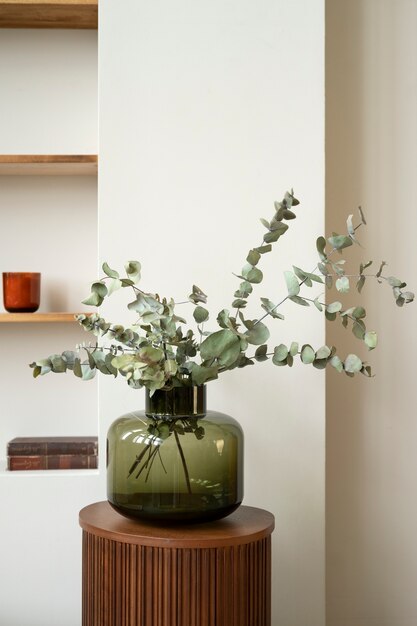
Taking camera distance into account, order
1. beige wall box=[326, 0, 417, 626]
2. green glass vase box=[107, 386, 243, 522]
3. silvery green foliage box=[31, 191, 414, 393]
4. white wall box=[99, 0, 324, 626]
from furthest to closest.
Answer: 1. beige wall box=[326, 0, 417, 626]
2. white wall box=[99, 0, 324, 626]
3. green glass vase box=[107, 386, 243, 522]
4. silvery green foliage box=[31, 191, 414, 393]

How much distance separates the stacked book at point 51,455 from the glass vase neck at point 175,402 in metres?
0.61

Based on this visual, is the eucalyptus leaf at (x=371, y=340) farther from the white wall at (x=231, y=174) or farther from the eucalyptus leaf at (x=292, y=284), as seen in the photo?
the white wall at (x=231, y=174)

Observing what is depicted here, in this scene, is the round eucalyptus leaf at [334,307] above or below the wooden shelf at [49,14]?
below

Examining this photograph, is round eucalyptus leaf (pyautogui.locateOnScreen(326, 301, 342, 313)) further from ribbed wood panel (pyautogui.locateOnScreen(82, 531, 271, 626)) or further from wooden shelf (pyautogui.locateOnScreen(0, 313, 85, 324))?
wooden shelf (pyautogui.locateOnScreen(0, 313, 85, 324))

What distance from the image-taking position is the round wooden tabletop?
1.79 m

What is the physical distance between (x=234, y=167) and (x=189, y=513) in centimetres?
102

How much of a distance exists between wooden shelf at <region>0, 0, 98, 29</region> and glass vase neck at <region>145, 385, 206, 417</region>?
4.01 feet

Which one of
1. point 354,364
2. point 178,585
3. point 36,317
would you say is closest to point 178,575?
point 178,585

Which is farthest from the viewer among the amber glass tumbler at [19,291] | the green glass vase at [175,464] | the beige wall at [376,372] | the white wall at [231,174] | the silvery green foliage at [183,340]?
the beige wall at [376,372]

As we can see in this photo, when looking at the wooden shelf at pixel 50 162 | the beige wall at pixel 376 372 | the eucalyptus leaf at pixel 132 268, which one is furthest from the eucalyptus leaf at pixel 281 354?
the wooden shelf at pixel 50 162

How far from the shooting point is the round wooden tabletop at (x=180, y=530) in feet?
5.89

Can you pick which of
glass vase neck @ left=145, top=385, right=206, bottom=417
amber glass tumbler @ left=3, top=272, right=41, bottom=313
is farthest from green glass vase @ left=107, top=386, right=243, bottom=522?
amber glass tumbler @ left=3, top=272, right=41, bottom=313

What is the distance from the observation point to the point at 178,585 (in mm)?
1797

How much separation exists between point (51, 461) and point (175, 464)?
2.30 feet
